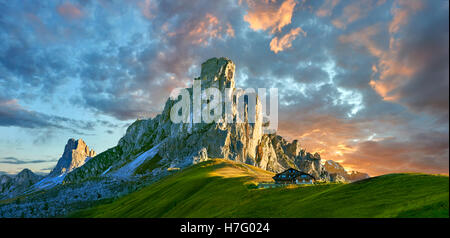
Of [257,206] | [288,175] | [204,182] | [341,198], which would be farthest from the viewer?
[288,175]

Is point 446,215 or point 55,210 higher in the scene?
point 446,215

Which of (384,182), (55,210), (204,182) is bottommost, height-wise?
(55,210)

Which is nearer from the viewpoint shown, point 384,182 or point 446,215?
point 446,215
